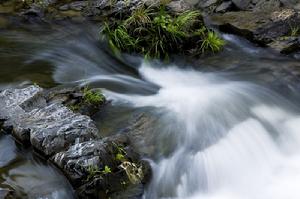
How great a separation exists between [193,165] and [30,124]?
207cm

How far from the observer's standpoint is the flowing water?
218 inches

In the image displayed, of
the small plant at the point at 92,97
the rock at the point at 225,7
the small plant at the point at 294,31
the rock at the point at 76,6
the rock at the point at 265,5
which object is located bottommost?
the small plant at the point at 92,97

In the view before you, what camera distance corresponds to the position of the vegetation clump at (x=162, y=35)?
8148mm

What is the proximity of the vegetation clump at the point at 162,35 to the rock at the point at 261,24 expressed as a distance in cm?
49

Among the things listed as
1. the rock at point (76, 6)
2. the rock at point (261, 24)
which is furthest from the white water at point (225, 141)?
the rock at point (76, 6)

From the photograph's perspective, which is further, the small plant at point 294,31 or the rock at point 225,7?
the rock at point 225,7

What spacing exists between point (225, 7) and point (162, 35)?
1.85 meters

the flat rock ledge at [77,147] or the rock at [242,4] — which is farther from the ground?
the rock at [242,4]

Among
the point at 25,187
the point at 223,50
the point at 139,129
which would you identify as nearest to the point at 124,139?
the point at 139,129

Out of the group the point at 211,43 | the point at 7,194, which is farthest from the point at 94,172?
the point at 211,43

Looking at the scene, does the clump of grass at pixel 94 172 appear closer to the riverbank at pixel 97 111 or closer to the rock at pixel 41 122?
the riverbank at pixel 97 111

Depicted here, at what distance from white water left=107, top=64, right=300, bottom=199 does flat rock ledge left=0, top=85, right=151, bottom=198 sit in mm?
350

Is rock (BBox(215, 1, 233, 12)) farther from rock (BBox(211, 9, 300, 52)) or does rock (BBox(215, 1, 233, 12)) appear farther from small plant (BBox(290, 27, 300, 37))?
small plant (BBox(290, 27, 300, 37))

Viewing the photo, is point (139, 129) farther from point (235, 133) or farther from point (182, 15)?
point (182, 15)
